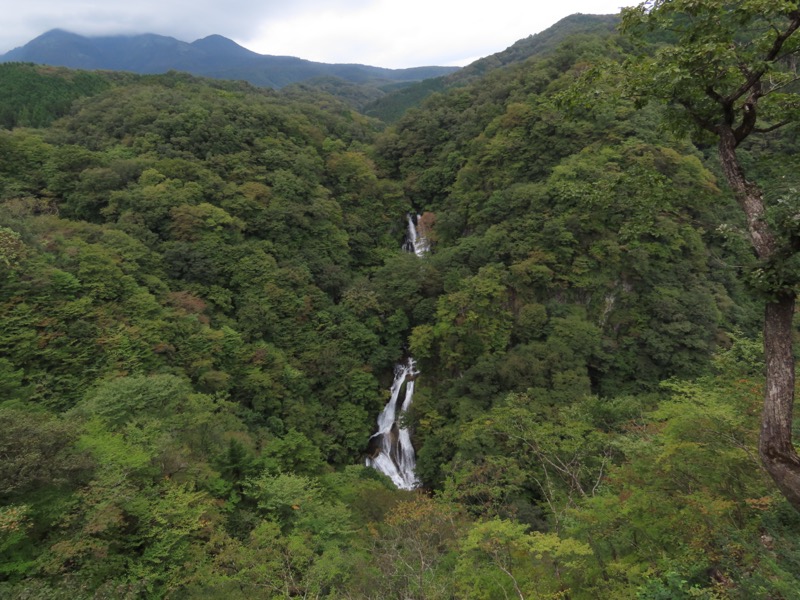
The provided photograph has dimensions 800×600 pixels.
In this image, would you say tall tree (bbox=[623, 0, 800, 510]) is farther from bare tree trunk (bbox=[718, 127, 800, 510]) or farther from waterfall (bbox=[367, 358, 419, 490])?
waterfall (bbox=[367, 358, 419, 490])

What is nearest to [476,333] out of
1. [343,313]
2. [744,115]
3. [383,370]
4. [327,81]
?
[383,370]

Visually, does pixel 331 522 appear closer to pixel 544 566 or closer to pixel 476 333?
pixel 544 566

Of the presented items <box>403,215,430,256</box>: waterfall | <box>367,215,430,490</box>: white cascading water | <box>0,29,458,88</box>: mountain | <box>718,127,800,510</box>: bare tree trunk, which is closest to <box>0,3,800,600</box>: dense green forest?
<box>718,127,800,510</box>: bare tree trunk

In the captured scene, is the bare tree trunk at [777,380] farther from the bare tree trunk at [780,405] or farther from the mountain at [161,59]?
the mountain at [161,59]

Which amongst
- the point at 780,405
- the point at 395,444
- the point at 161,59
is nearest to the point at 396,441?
the point at 395,444

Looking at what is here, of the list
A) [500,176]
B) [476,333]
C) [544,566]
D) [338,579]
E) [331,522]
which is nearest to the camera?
[544,566]
